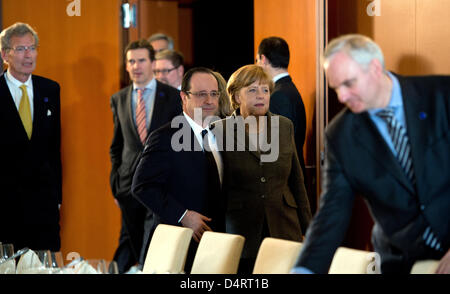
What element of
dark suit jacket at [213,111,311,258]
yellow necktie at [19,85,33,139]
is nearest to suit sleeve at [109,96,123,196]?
yellow necktie at [19,85,33,139]

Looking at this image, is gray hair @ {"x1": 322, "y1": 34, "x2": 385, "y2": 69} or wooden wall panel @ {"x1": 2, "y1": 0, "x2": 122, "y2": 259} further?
wooden wall panel @ {"x1": 2, "y1": 0, "x2": 122, "y2": 259}

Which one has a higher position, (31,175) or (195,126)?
(195,126)

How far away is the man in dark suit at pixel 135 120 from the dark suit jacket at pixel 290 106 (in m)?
1.21

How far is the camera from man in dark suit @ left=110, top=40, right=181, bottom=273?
596 centimetres

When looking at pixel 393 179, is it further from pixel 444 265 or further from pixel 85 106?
pixel 85 106

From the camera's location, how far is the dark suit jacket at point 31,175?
5219mm

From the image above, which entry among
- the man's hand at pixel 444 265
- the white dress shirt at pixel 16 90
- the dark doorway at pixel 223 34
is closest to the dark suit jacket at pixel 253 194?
the man's hand at pixel 444 265

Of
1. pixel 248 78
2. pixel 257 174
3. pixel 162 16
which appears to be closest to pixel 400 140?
pixel 257 174

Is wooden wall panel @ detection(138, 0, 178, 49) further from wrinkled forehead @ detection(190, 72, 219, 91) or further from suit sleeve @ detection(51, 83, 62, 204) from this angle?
wrinkled forehead @ detection(190, 72, 219, 91)

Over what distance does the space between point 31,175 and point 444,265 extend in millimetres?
3572

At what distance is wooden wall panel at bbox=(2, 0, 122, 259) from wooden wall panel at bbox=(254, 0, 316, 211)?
1.63 metres

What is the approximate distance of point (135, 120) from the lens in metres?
6.07

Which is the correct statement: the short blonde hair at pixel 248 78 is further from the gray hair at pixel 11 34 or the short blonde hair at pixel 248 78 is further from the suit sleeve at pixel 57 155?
the gray hair at pixel 11 34
